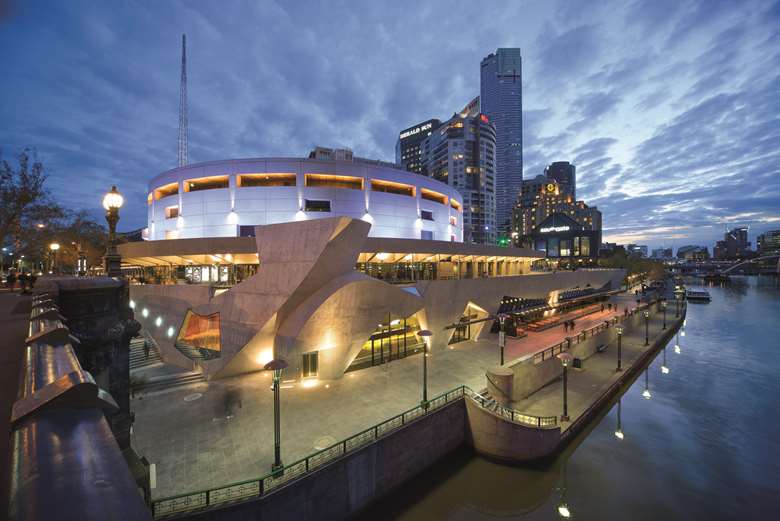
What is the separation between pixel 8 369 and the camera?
4.75 m

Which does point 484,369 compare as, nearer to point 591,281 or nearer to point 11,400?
point 11,400

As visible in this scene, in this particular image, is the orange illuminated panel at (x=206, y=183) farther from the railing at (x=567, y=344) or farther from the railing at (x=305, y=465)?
the railing at (x=567, y=344)

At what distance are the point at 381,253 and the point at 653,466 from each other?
74.2 ft

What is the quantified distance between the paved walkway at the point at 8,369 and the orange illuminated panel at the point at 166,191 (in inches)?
1156

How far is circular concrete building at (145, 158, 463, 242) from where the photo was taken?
31.0 m

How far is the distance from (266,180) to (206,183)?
696 cm

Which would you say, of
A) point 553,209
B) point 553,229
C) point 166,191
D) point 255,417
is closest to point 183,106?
point 166,191

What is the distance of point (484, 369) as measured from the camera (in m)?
22.8

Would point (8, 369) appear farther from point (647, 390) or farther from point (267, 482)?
point (647, 390)

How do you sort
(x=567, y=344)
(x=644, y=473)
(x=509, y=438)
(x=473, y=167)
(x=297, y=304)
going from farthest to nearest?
(x=473, y=167) < (x=567, y=344) < (x=297, y=304) < (x=644, y=473) < (x=509, y=438)

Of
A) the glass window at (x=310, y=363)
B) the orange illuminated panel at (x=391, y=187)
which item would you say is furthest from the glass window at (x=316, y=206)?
the glass window at (x=310, y=363)

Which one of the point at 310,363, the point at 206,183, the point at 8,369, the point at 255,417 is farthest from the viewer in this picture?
the point at 206,183

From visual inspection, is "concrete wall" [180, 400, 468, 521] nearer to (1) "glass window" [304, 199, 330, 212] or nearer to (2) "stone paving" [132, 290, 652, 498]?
(2) "stone paving" [132, 290, 652, 498]

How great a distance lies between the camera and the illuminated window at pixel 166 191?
34719 mm
